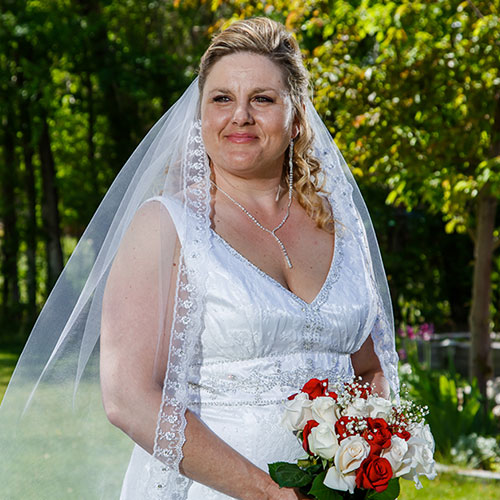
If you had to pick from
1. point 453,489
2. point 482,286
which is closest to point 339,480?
point 453,489

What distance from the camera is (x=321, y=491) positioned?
2.00 m

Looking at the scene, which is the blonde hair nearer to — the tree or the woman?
the woman

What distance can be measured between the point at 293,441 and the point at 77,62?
40.4ft

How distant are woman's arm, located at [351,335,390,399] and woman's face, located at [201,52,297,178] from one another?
772 millimetres

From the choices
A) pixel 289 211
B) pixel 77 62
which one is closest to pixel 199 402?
pixel 289 211

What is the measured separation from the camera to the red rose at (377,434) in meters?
1.98

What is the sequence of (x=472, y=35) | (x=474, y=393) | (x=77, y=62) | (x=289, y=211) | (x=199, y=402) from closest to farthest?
(x=199, y=402) → (x=289, y=211) → (x=472, y=35) → (x=474, y=393) → (x=77, y=62)

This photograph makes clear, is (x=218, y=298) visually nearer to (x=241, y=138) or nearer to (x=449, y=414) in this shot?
(x=241, y=138)

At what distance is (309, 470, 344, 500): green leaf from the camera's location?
2.00 meters

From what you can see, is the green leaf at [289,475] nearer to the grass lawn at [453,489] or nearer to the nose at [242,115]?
the nose at [242,115]

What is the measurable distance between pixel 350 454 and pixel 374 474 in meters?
0.08

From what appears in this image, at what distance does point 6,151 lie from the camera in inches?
582

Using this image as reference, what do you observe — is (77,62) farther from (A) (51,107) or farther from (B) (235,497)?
(B) (235,497)

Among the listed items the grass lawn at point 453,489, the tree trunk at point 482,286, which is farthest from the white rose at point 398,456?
the tree trunk at point 482,286
